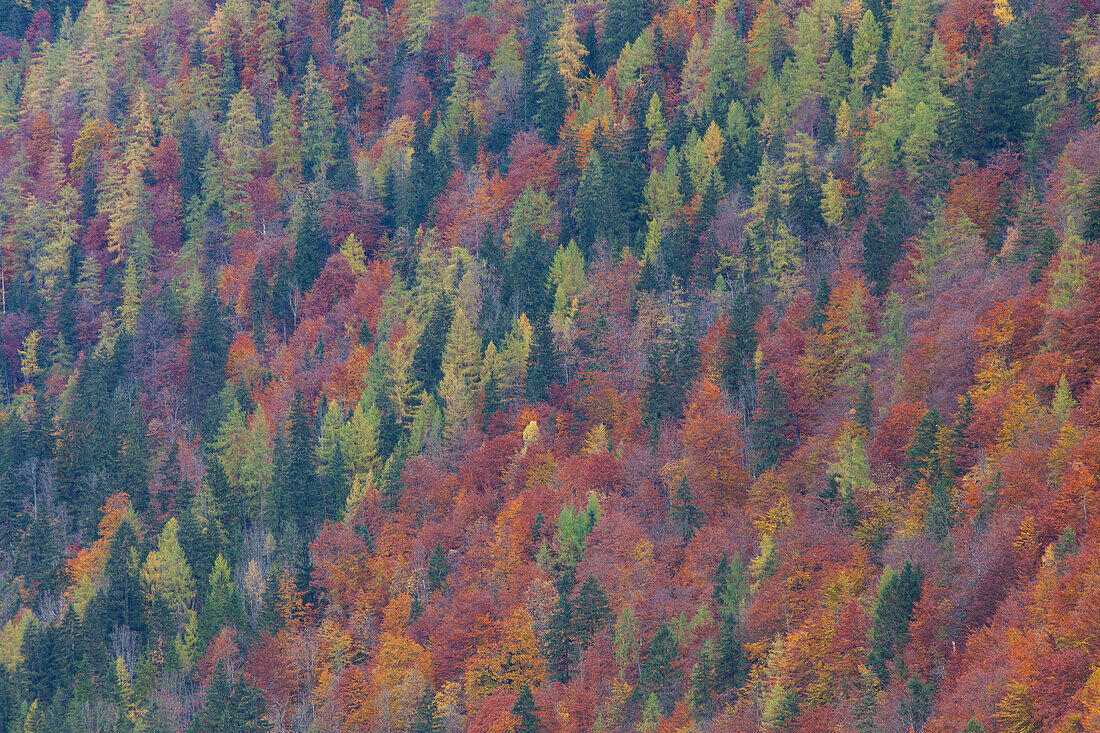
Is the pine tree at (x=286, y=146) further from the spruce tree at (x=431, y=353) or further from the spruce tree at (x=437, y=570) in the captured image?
the spruce tree at (x=437, y=570)

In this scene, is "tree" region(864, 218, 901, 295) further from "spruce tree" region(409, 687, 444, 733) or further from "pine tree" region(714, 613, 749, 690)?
"spruce tree" region(409, 687, 444, 733)

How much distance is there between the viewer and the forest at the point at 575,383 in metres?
63.1

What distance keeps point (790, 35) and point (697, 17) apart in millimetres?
13008

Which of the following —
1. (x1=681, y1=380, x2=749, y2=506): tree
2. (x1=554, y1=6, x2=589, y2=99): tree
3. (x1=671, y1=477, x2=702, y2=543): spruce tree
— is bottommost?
(x1=671, y1=477, x2=702, y2=543): spruce tree

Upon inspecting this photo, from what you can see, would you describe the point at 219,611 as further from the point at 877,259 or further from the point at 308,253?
the point at 877,259

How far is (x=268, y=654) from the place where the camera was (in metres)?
84.2

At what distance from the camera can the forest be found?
2484 inches

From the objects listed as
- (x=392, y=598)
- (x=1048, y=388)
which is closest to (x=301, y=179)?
(x=392, y=598)

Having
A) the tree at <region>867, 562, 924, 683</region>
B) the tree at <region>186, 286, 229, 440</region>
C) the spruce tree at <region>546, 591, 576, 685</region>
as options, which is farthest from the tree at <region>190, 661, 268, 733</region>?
the tree at <region>186, 286, 229, 440</region>

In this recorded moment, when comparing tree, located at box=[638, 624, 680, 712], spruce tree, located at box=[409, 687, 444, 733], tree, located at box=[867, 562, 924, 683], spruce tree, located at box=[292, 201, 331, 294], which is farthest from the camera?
spruce tree, located at box=[292, 201, 331, 294]

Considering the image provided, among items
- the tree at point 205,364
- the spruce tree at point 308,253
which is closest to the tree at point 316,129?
the spruce tree at point 308,253

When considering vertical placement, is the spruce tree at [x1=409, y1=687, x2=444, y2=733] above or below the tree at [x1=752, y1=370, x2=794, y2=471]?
below

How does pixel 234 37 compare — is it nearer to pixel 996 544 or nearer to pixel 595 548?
pixel 595 548

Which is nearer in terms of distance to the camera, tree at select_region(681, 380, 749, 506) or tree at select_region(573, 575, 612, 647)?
tree at select_region(573, 575, 612, 647)
